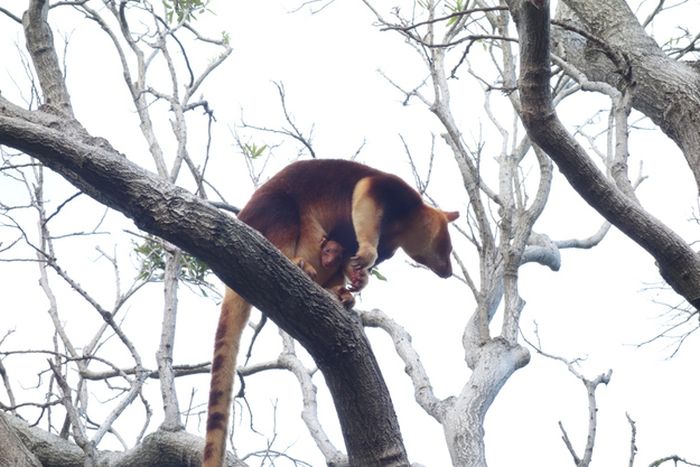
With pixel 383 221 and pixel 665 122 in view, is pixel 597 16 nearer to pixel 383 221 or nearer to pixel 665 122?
pixel 665 122

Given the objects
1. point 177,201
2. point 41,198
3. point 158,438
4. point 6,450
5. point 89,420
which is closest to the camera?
point 177,201

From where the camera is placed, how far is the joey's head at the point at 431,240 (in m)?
5.08

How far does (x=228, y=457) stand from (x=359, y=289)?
1.03m

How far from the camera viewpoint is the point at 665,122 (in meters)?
4.28

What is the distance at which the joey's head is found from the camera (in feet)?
16.7

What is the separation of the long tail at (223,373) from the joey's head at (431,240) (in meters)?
1.35

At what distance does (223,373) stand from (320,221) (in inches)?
38.4

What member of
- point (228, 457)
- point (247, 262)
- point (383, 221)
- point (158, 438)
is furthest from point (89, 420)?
point (247, 262)

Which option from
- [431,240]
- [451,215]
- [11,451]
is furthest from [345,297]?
[451,215]

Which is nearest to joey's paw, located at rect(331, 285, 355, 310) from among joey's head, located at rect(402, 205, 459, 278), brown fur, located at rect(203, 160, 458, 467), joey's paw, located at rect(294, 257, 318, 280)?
brown fur, located at rect(203, 160, 458, 467)

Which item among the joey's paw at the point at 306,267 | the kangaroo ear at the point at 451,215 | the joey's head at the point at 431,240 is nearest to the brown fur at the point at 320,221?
the joey's paw at the point at 306,267

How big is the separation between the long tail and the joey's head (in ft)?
4.43

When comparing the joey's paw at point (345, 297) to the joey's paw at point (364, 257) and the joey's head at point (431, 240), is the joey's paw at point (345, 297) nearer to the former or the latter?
the joey's paw at point (364, 257)

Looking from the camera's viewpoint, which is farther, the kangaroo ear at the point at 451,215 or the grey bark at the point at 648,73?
the kangaroo ear at the point at 451,215
